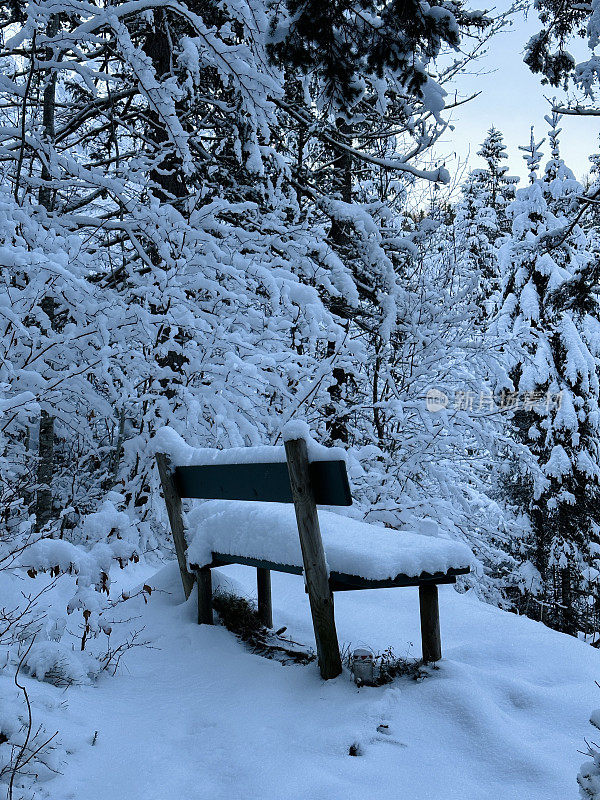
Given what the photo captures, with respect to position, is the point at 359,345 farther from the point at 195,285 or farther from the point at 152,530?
the point at 152,530

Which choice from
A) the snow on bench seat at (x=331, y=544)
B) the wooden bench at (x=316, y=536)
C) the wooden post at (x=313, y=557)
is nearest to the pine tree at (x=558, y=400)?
the snow on bench seat at (x=331, y=544)

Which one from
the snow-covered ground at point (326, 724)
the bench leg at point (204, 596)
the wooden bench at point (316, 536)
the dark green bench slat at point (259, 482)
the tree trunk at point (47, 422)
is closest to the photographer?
the snow-covered ground at point (326, 724)

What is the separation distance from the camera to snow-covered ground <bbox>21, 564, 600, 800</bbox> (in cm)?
237

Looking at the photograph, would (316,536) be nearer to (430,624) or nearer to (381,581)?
(381,581)

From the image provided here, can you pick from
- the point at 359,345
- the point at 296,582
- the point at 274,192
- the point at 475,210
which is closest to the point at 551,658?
the point at 296,582

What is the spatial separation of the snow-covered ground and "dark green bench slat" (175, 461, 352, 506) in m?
0.93

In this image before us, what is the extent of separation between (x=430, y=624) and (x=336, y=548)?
0.67 meters

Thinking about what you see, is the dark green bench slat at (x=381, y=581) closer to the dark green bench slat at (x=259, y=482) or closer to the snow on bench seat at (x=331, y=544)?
the snow on bench seat at (x=331, y=544)

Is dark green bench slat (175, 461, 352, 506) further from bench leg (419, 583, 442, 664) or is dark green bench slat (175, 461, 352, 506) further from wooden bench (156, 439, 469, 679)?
bench leg (419, 583, 442, 664)

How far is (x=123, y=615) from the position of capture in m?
4.64

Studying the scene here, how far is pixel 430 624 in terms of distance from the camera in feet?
11.2

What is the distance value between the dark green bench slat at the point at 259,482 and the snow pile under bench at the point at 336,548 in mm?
253

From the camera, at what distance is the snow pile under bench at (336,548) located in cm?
316

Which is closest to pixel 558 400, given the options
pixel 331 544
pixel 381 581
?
pixel 331 544
